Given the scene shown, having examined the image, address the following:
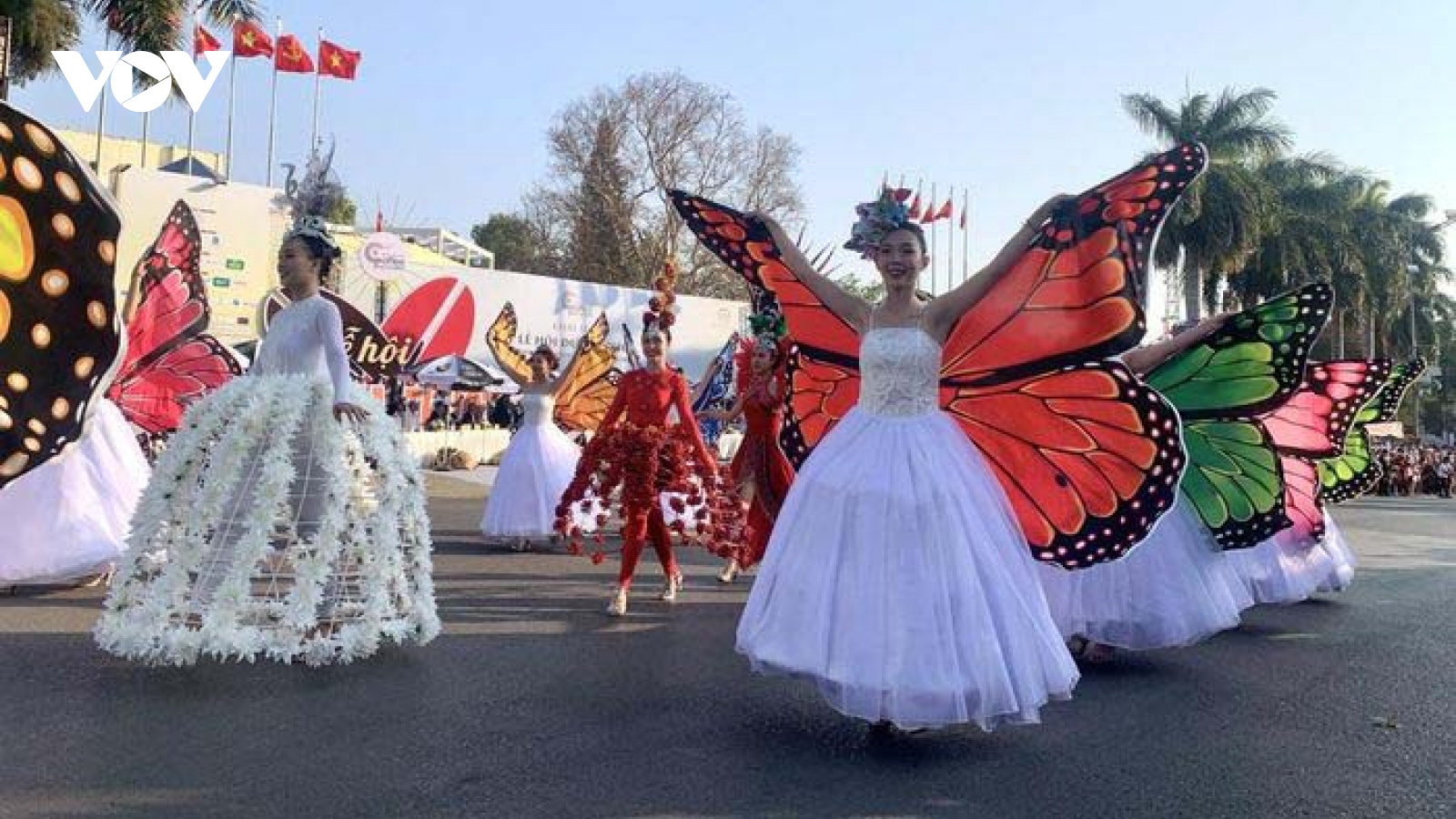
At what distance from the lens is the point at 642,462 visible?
725 cm

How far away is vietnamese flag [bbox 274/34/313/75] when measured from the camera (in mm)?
34719

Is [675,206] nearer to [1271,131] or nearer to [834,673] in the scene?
[834,673]

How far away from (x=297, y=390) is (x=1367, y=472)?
9.02m

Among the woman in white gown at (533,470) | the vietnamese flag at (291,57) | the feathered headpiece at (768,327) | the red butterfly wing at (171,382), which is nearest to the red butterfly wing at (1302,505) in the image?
the feathered headpiece at (768,327)

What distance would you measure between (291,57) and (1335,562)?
3454 centimetres

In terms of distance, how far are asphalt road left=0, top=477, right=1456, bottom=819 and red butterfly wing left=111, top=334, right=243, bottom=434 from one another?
1875 mm

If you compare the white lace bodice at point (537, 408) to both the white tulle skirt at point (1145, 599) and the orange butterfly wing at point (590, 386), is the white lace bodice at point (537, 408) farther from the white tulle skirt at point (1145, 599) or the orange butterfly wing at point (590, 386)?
the white tulle skirt at point (1145, 599)

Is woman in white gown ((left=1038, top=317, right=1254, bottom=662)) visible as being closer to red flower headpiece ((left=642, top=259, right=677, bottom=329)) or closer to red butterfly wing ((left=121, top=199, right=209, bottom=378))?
red flower headpiece ((left=642, top=259, right=677, bottom=329))

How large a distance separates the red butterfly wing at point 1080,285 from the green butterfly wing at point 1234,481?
233 cm

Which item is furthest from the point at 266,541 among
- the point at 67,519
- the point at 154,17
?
the point at 154,17

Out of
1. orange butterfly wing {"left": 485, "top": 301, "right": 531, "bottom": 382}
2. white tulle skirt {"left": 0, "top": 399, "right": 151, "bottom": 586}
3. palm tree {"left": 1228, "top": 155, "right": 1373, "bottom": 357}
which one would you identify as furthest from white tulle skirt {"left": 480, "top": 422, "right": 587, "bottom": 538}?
palm tree {"left": 1228, "top": 155, "right": 1373, "bottom": 357}

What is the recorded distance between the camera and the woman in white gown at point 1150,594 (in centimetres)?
587

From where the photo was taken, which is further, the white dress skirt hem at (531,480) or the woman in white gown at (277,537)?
the white dress skirt hem at (531,480)

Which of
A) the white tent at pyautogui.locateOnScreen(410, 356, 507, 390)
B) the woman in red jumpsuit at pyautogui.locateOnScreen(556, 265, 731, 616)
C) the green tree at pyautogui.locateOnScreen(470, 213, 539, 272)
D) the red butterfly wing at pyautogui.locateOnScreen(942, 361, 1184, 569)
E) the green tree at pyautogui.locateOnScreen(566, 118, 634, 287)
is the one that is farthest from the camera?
the green tree at pyautogui.locateOnScreen(470, 213, 539, 272)
